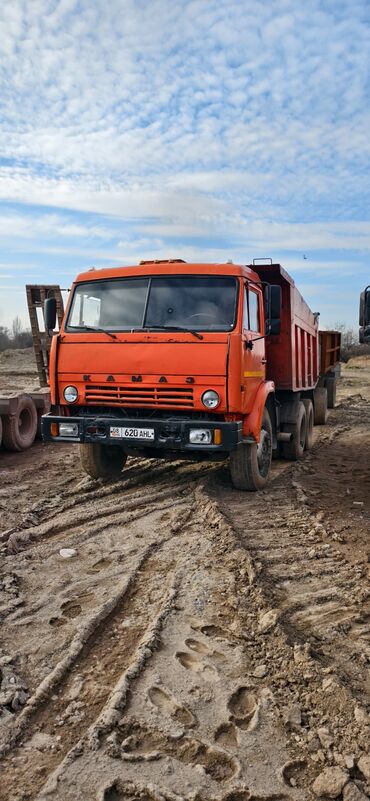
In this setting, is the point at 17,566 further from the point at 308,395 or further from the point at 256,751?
the point at 308,395

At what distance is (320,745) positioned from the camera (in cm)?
258

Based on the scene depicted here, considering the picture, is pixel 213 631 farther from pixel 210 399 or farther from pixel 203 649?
pixel 210 399

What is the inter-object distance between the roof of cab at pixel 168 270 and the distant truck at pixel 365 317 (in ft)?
4.15

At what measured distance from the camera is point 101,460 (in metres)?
7.38

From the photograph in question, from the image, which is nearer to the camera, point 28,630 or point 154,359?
point 28,630

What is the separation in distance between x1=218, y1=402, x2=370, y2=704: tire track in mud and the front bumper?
720 millimetres

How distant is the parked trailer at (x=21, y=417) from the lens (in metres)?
9.12

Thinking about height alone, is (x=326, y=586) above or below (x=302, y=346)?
below

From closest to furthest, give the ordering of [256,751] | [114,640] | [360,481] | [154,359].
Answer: [256,751]
[114,640]
[154,359]
[360,481]

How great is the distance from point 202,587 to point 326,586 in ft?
2.91

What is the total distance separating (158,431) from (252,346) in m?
1.39

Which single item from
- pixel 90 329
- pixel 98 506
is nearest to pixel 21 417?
pixel 90 329

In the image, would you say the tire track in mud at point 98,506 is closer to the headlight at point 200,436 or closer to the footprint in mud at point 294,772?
the headlight at point 200,436

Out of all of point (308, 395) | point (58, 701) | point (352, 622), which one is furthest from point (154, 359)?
point (308, 395)
